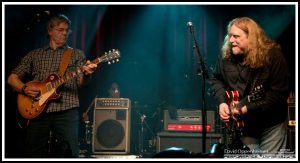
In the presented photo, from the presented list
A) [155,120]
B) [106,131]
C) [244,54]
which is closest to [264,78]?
[244,54]

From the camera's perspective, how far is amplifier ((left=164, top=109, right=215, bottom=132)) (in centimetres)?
512

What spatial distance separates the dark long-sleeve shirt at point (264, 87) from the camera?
2918 millimetres

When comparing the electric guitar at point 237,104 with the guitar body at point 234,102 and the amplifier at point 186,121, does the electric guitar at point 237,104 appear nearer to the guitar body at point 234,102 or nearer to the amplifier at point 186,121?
the guitar body at point 234,102

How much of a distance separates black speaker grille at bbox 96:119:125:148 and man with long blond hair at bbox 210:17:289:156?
8.33 ft

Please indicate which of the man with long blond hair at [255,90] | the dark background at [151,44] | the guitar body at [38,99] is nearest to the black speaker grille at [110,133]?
the dark background at [151,44]

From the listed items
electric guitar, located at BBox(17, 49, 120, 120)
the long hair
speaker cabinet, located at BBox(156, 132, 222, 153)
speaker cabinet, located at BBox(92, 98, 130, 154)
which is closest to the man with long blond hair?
the long hair

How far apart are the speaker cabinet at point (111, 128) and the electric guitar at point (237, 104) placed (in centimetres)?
254

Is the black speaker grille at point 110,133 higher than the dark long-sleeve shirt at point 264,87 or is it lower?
lower

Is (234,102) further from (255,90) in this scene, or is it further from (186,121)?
(186,121)

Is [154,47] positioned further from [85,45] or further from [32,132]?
[32,132]

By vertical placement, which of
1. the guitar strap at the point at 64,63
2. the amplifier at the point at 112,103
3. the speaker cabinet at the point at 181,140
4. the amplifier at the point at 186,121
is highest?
the guitar strap at the point at 64,63

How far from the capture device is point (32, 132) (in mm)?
3879

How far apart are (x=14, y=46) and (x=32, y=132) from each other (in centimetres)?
262

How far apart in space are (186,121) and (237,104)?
81.7 inches
